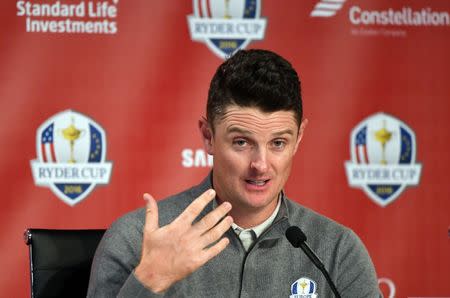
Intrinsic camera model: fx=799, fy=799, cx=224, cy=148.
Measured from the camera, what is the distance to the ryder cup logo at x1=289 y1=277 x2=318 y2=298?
84.0 inches

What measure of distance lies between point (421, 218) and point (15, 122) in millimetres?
1984

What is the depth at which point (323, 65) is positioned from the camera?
3865mm

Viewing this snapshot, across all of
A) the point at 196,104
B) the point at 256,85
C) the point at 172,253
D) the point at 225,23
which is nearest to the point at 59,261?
the point at 172,253

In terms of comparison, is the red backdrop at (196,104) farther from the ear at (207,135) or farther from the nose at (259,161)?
the nose at (259,161)

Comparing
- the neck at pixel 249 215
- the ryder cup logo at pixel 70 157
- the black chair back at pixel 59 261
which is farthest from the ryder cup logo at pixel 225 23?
the neck at pixel 249 215

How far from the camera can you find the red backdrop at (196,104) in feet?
11.9

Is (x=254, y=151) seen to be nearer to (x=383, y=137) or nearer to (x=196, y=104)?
(x=196, y=104)

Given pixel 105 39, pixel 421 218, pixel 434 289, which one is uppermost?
pixel 105 39

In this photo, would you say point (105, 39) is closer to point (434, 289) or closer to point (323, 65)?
point (323, 65)

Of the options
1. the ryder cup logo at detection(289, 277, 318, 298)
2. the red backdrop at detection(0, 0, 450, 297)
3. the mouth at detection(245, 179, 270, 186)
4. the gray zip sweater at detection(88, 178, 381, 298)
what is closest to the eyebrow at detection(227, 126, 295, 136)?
the mouth at detection(245, 179, 270, 186)

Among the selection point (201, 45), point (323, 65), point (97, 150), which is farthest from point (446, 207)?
point (97, 150)

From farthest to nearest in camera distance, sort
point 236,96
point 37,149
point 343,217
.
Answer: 1. point 343,217
2. point 37,149
3. point 236,96

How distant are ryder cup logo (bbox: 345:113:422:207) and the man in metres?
1.62

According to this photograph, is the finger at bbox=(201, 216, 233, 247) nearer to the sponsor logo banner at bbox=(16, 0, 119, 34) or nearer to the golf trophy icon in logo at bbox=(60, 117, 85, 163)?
the golf trophy icon in logo at bbox=(60, 117, 85, 163)
